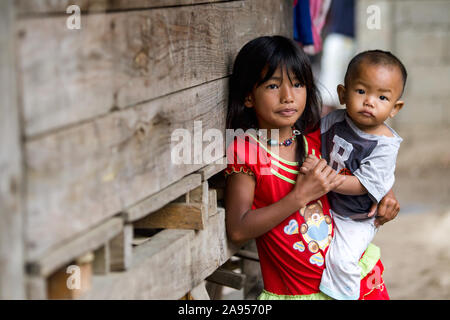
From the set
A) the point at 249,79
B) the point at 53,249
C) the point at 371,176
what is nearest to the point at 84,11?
the point at 53,249

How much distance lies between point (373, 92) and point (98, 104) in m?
1.30

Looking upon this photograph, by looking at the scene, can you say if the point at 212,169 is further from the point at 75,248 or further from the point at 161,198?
the point at 75,248

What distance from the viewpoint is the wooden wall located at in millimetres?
1396

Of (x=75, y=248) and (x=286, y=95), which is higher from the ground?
(x=286, y=95)

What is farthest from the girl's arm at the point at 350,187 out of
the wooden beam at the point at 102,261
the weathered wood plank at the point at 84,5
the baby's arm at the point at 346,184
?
the wooden beam at the point at 102,261

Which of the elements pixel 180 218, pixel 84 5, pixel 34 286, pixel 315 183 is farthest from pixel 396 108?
pixel 34 286

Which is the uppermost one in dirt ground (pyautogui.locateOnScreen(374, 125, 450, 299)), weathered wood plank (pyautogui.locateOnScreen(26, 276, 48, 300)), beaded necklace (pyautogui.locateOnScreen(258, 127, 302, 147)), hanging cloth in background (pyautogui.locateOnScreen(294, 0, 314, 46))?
hanging cloth in background (pyautogui.locateOnScreen(294, 0, 314, 46))

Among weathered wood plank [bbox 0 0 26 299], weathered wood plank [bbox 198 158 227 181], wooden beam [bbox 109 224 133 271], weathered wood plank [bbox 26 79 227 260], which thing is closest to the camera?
weathered wood plank [bbox 0 0 26 299]

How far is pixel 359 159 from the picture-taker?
8.66ft

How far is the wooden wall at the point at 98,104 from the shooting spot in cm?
140

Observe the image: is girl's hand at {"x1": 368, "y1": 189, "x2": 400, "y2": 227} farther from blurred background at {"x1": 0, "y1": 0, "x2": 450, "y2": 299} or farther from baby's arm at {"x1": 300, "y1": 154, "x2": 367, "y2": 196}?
blurred background at {"x1": 0, "y1": 0, "x2": 450, "y2": 299}

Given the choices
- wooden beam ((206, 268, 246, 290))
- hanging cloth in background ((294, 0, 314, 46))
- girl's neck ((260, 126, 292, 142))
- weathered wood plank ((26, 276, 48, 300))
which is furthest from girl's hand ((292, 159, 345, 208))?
hanging cloth in background ((294, 0, 314, 46))

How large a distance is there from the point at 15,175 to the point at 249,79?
1424mm
